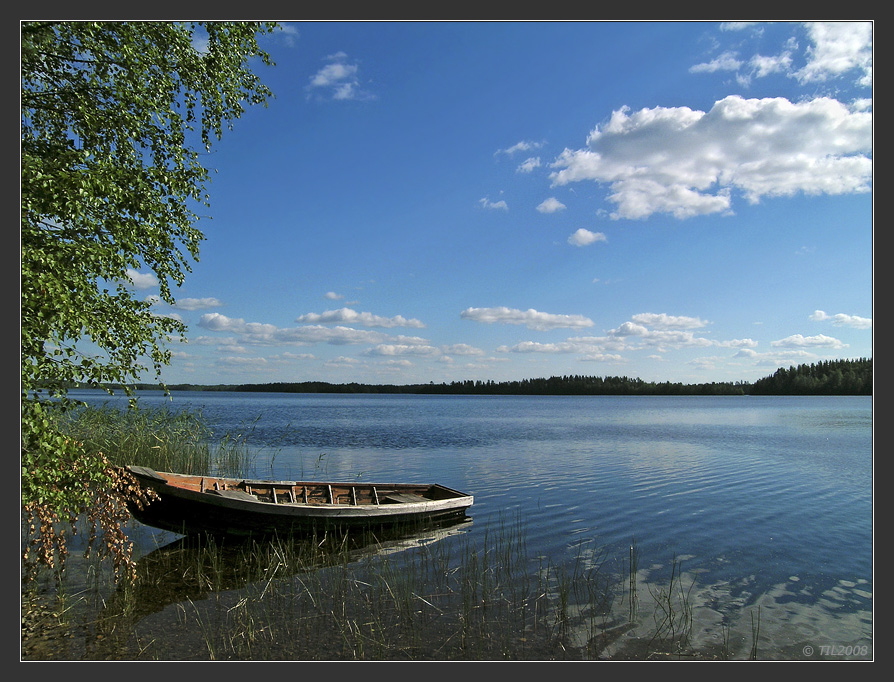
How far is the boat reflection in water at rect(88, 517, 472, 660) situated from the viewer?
6531 mm

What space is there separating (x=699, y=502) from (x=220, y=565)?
10810 millimetres

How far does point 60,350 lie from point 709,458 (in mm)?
21799

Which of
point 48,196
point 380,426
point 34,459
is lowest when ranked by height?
point 380,426

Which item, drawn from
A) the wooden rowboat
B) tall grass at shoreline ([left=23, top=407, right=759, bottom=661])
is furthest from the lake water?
the wooden rowboat

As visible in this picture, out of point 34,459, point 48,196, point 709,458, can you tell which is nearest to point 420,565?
point 34,459

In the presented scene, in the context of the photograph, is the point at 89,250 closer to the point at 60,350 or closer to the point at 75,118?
the point at 60,350

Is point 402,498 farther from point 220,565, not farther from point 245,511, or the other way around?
point 220,565

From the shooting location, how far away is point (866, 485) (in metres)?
16.2

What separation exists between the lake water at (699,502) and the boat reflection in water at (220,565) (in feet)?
5.81

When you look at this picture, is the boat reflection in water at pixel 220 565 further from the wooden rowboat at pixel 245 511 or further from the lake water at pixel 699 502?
the lake water at pixel 699 502

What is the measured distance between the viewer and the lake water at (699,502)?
24.8 ft

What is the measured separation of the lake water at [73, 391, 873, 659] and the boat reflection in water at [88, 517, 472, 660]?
1769mm

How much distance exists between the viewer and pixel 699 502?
547 inches

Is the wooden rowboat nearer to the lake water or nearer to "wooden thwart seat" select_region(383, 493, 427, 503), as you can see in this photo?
"wooden thwart seat" select_region(383, 493, 427, 503)
